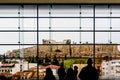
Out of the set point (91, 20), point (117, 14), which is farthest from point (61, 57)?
point (117, 14)

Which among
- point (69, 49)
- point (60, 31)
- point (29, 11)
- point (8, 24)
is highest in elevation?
point (29, 11)

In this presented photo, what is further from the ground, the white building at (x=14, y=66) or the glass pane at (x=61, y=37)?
the glass pane at (x=61, y=37)

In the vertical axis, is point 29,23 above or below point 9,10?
below

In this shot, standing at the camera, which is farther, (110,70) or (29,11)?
(29,11)

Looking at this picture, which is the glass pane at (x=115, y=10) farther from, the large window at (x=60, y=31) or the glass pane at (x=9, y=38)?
the glass pane at (x=9, y=38)

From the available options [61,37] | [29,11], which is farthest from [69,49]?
[29,11]

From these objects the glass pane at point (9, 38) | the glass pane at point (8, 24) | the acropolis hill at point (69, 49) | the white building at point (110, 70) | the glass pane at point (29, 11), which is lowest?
the white building at point (110, 70)

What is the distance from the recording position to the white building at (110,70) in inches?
412

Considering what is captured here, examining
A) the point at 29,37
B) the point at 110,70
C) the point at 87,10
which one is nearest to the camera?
the point at 110,70

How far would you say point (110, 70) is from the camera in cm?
1047

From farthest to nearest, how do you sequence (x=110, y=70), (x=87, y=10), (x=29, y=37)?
(x=87, y=10) < (x=29, y=37) < (x=110, y=70)

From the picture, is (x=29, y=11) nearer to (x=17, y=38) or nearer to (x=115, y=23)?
(x=17, y=38)

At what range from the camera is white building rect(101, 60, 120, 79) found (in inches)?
412

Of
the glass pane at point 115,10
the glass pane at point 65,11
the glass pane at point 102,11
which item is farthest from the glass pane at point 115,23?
the glass pane at point 65,11
